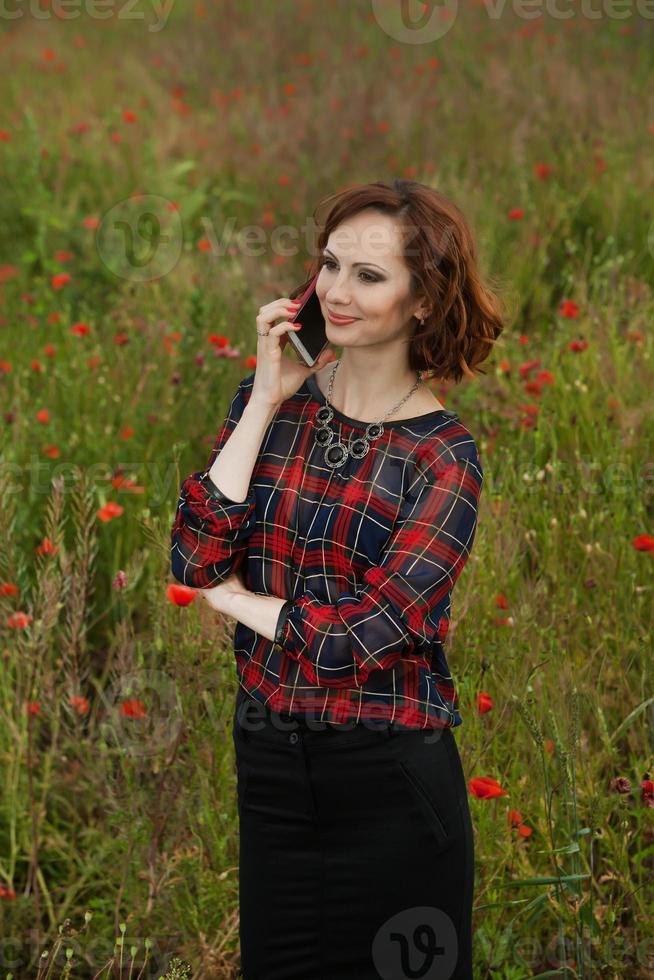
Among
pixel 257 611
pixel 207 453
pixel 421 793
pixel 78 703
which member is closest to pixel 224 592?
pixel 257 611

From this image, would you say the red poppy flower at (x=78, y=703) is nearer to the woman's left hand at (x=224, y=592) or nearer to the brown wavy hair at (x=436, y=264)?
the woman's left hand at (x=224, y=592)

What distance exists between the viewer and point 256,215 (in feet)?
20.8

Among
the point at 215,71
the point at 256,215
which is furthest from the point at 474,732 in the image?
the point at 215,71

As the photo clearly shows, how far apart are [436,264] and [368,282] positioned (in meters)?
0.12

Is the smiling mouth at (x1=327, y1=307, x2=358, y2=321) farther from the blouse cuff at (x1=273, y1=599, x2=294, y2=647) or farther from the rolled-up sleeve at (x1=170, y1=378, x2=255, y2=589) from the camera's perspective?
the blouse cuff at (x1=273, y1=599, x2=294, y2=647)

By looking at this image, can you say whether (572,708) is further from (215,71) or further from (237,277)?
(215,71)

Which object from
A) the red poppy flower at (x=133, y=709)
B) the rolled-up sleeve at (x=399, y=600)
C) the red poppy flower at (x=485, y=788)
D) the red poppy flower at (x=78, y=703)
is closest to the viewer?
the rolled-up sleeve at (x=399, y=600)

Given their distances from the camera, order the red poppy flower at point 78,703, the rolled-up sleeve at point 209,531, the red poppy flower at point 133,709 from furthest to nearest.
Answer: the red poppy flower at point 78,703, the red poppy flower at point 133,709, the rolled-up sleeve at point 209,531

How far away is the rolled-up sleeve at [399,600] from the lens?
1756 millimetres

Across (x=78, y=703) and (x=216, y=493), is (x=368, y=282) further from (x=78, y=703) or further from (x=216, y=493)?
(x=78, y=703)

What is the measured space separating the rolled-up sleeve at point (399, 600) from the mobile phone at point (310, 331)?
1.03 feet

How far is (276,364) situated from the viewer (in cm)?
190

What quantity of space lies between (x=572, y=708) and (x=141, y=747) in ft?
3.46

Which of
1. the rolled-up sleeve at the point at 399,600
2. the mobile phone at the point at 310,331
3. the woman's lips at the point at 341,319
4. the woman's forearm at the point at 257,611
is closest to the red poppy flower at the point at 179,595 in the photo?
the woman's forearm at the point at 257,611
